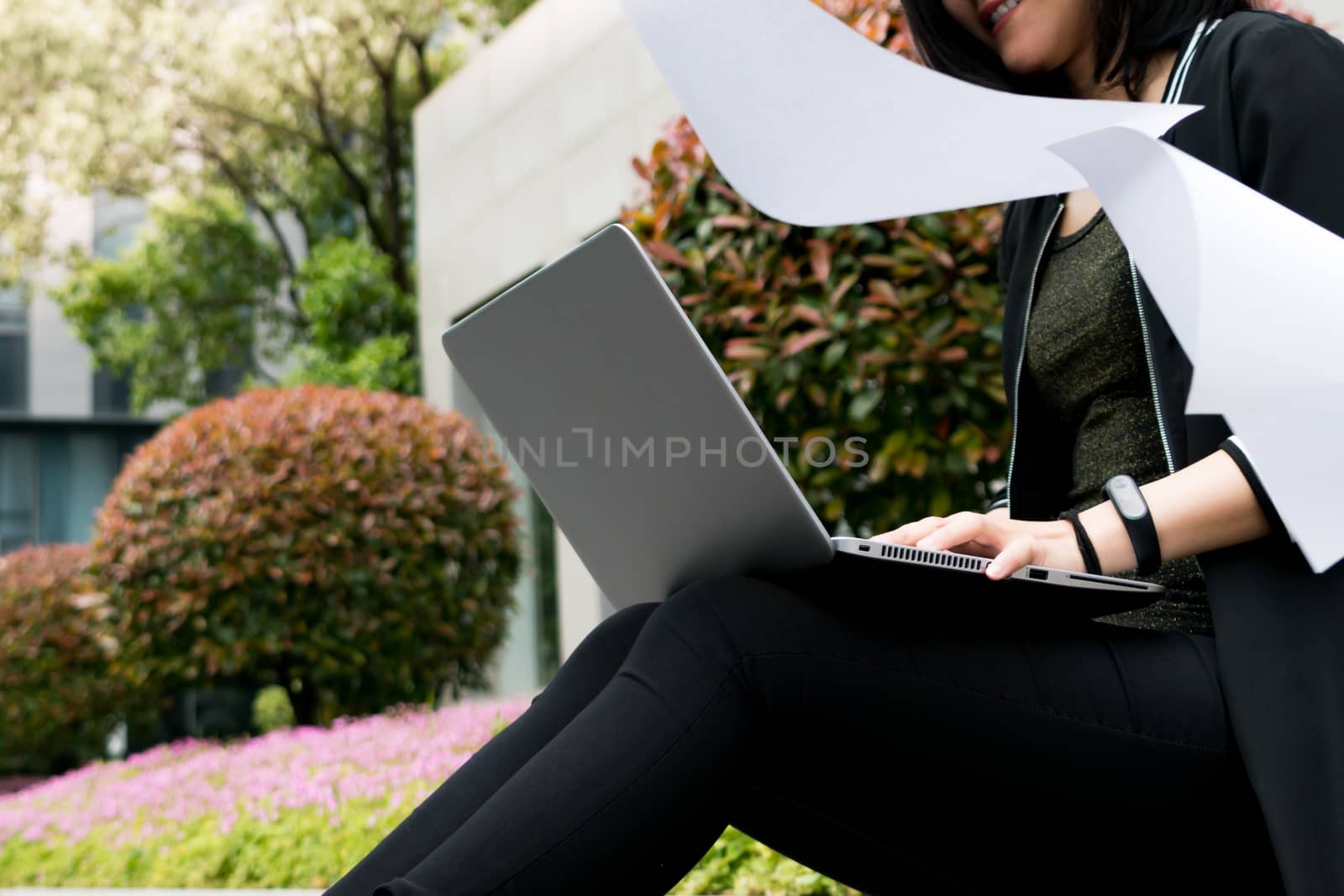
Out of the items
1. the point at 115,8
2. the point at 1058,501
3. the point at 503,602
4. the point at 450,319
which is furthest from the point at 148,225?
the point at 1058,501

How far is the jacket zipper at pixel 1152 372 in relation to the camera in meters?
1.46

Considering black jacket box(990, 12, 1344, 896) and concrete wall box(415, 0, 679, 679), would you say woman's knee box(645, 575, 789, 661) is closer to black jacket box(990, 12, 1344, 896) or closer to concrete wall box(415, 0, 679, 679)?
black jacket box(990, 12, 1344, 896)

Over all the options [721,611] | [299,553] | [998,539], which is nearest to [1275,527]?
[998,539]

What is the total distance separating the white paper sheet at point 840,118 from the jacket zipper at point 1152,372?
9.9 inches

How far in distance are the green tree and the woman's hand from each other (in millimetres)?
12447

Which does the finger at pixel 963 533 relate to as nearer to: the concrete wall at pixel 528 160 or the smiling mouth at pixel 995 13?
the smiling mouth at pixel 995 13

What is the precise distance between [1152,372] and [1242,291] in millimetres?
451

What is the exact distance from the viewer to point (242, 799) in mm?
4090

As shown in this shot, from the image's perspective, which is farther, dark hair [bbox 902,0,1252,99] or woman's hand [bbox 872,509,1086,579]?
dark hair [bbox 902,0,1252,99]

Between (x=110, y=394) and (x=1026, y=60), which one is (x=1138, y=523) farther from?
(x=110, y=394)

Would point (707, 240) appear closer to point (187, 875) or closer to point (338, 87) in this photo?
point (187, 875)

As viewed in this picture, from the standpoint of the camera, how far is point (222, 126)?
15.3 metres

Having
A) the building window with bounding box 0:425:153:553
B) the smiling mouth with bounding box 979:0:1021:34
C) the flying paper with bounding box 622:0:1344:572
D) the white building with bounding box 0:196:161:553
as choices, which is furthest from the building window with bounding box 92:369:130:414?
the flying paper with bounding box 622:0:1344:572

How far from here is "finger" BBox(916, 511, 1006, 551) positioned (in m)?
1.26
